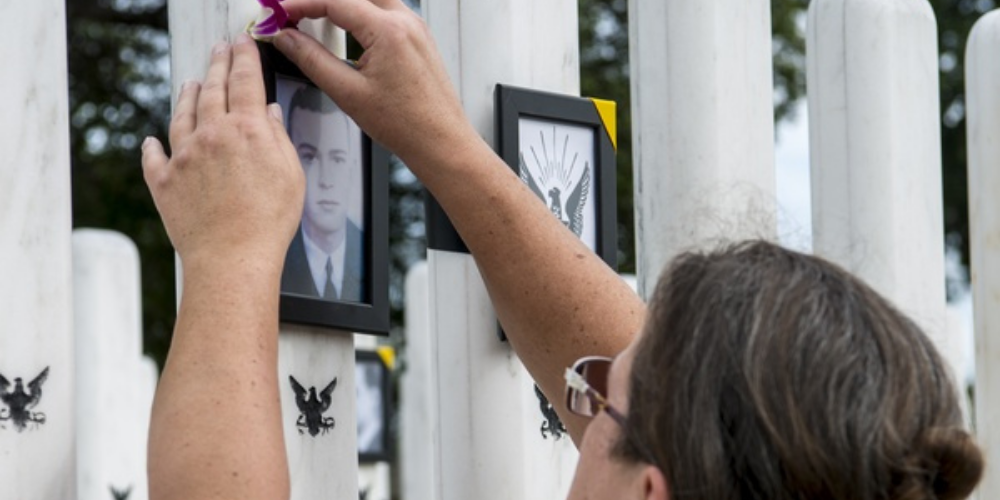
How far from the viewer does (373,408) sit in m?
6.88

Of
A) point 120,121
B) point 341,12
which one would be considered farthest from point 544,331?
point 120,121

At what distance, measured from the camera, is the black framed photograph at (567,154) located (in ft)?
8.79

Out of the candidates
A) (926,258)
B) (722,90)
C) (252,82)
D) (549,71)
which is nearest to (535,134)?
(549,71)

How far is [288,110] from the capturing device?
2402 millimetres

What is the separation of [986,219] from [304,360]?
4.91 ft

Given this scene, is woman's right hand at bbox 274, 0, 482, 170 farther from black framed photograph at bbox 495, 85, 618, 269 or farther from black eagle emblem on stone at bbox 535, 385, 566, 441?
black eagle emblem on stone at bbox 535, 385, 566, 441

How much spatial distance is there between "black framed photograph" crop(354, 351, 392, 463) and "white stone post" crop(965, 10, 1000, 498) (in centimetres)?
353

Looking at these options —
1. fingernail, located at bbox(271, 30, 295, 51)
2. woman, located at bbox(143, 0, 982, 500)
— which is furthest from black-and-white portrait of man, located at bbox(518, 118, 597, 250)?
fingernail, located at bbox(271, 30, 295, 51)

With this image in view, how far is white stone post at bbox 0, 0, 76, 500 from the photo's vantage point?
86.6 inches

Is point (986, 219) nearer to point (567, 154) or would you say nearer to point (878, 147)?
point (878, 147)

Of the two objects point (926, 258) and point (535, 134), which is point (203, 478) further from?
point (926, 258)

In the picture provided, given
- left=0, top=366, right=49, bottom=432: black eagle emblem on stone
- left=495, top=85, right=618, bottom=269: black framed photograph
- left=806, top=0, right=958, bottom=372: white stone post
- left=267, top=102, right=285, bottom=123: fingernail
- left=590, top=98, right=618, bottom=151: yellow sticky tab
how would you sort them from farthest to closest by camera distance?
left=806, top=0, right=958, bottom=372: white stone post → left=590, top=98, right=618, bottom=151: yellow sticky tab → left=495, top=85, right=618, bottom=269: black framed photograph → left=267, top=102, right=285, bottom=123: fingernail → left=0, top=366, right=49, bottom=432: black eagle emblem on stone

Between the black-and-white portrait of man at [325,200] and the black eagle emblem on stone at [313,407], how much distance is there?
0.12 metres

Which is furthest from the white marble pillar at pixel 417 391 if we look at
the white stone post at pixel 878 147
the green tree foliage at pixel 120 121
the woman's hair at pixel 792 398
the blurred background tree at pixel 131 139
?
the green tree foliage at pixel 120 121
